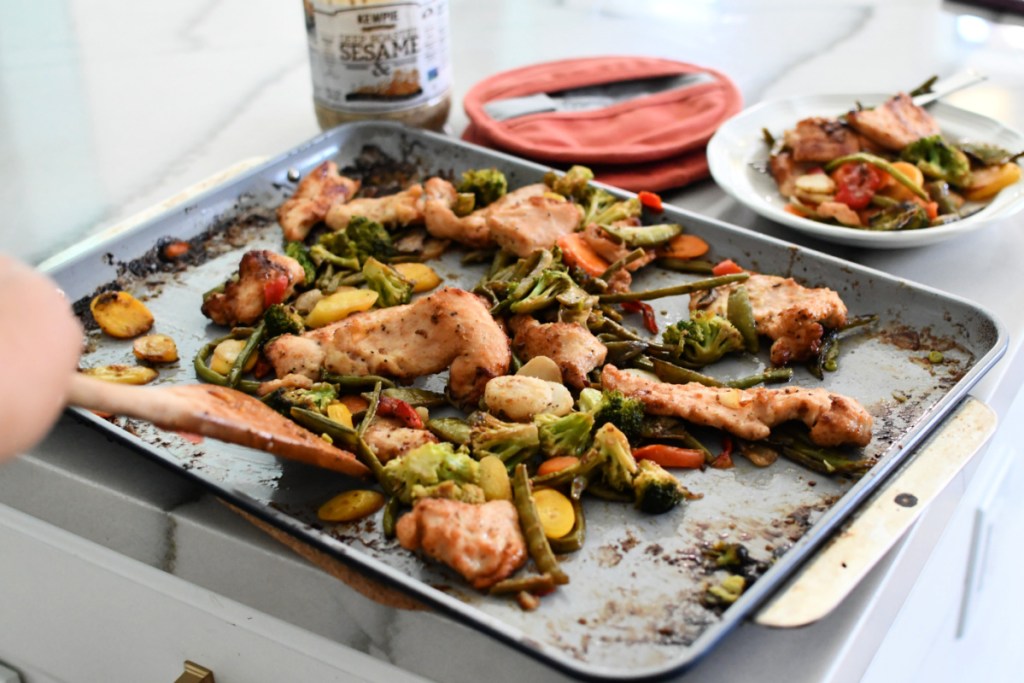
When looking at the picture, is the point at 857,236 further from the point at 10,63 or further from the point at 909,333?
the point at 10,63

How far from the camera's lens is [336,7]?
2.08 m

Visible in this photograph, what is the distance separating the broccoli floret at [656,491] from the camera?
1283 mm

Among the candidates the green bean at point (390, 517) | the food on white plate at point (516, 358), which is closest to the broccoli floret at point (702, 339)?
the food on white plate at point (516, 358)

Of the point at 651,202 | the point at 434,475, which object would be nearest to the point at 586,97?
the point at 651,202

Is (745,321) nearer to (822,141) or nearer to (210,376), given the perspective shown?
(822,141)

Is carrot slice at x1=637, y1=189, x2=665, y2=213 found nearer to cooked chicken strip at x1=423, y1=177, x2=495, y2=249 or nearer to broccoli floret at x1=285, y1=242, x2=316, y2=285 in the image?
cooked chicken strip at x1=423, y1=177, x2=495, y2=249

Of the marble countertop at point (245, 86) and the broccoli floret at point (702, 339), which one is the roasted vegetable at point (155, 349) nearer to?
the marble countertop at point (245, 86)

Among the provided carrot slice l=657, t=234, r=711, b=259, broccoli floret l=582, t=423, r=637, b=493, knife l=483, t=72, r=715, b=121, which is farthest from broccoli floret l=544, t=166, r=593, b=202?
broccoli floret l=582, t=423, r=637, b=493

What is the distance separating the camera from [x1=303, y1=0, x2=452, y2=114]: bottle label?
210cm

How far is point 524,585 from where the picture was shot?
1.16 m

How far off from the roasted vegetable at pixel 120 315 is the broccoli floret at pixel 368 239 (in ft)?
1.31

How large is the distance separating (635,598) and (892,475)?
16.0 inches

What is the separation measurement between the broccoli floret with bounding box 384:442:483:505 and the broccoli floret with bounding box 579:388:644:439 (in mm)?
208

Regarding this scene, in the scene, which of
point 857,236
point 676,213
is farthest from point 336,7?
point 857,236
